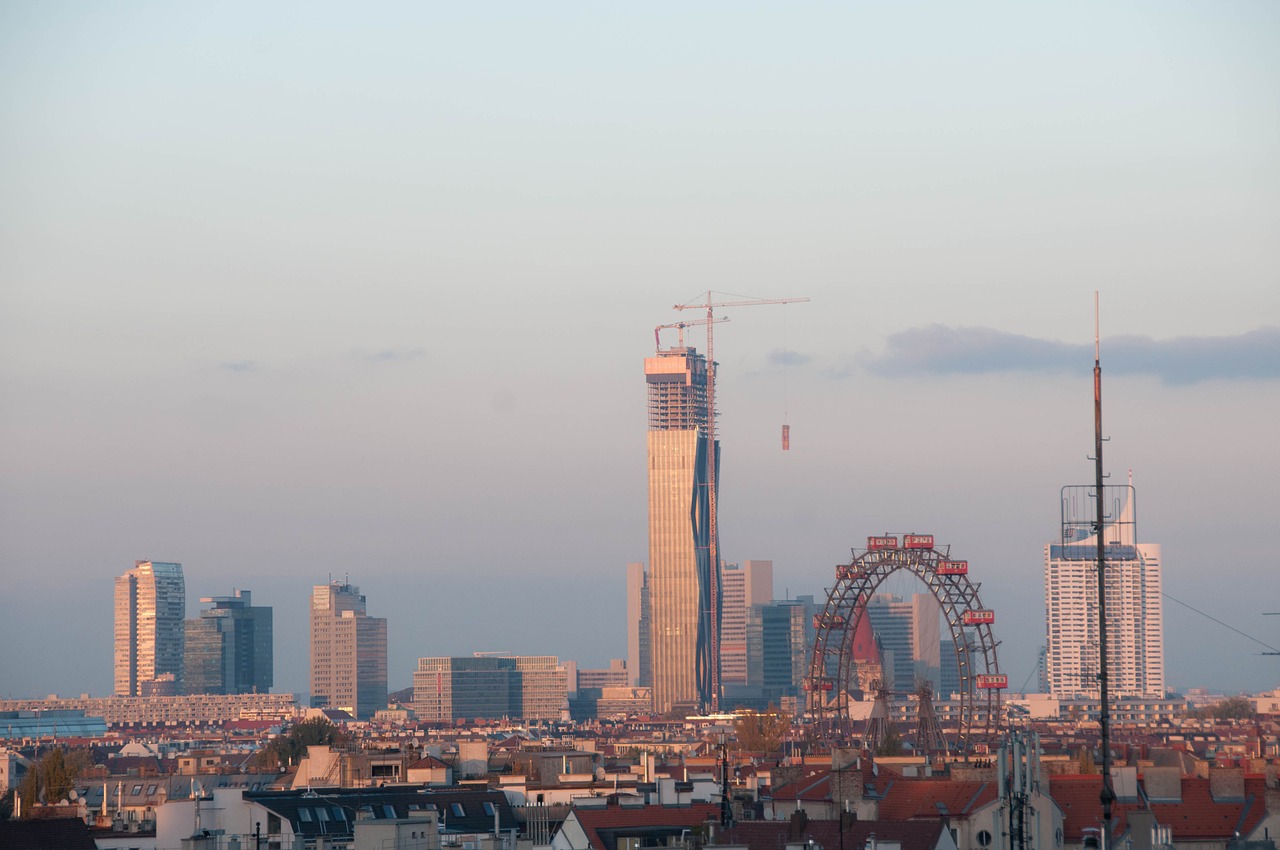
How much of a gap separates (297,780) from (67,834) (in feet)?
133

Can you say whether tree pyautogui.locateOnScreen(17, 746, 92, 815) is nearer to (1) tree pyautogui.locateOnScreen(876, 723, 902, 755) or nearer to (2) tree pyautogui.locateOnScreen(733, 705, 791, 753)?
(1) tree pyautogui.locateOnScreen(876, 723, 902, 755)

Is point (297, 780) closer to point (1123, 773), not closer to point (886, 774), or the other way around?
point (886, 774)

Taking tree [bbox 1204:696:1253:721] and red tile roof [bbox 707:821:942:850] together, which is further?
tree [bbox 1204:696:1253:721]

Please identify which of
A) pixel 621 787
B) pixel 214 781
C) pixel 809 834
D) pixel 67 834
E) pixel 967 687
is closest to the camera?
pixel 809 834

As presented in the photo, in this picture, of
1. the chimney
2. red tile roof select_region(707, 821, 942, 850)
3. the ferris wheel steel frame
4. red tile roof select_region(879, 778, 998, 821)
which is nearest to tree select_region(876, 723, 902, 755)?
the ferris wheel steel frame

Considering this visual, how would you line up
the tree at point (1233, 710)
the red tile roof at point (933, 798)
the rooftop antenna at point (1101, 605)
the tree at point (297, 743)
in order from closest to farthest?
1. the rooftop antenna at point (1101, 605)
2. the red tile roof at point (933, 798)
3. the tree at point (1233, 710)
4. the tree at point (297, 743)

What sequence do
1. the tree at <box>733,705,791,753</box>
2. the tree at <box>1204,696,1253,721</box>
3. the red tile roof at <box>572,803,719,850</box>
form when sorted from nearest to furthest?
the red tile roof at <box>572,803,719,850</box>
the tree at <box>1204,696,1253,721</box>
the tree at <box>733,705,791,753</box>

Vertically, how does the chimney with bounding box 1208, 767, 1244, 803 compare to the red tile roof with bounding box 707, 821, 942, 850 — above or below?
above

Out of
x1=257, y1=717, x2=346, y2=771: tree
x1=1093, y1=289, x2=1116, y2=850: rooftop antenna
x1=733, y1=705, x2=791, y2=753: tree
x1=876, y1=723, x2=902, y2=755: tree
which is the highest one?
x1=1093, y1=289, x2=1116, y2=850: rooftop antenna

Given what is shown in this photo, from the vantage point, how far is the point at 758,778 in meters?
106

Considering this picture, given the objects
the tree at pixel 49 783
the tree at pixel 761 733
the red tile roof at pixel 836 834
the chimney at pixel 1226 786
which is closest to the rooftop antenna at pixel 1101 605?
the red tile roof at pixel 836 834

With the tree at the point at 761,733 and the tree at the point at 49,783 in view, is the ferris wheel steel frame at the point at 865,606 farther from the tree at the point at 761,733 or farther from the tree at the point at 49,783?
the tree at the point at 49,783

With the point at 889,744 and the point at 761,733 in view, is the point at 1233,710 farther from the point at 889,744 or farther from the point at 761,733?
the point at 761,733

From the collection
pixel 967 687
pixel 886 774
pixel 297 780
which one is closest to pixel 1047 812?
pixel 886 774
